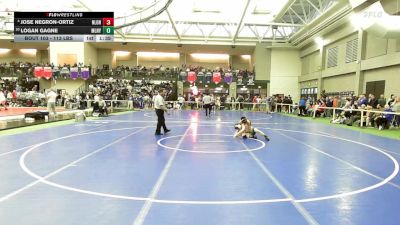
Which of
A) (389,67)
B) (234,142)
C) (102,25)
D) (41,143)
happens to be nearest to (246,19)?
(389,67)

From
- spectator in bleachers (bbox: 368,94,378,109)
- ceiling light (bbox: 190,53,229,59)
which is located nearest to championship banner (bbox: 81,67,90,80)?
ceiling light (bbox: 190,53,229,59)

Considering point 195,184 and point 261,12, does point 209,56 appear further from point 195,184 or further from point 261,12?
point 195,184

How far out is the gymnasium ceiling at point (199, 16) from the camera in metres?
27.5

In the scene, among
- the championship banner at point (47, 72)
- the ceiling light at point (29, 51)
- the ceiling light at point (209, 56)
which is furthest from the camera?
the ceiling light at point (209, 56)

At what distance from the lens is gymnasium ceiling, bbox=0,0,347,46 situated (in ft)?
90.2

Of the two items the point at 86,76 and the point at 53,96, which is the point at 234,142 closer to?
the point at 53,96

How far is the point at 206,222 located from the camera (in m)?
3.98

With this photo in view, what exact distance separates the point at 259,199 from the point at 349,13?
2167 centimetres

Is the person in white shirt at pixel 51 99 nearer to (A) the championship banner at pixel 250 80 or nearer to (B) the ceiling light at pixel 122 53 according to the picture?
(A) the championship banner at pixel 250 80

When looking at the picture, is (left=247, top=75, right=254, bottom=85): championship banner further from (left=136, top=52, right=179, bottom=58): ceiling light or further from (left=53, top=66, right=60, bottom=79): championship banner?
(left=53, top=66, right=60, bottom=79): championship banner
